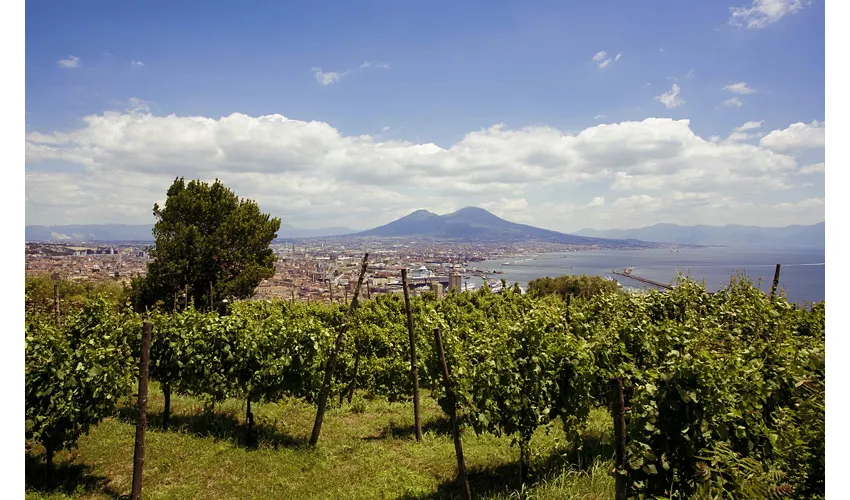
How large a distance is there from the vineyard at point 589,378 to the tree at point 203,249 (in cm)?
1197

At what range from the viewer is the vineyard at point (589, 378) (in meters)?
4.18

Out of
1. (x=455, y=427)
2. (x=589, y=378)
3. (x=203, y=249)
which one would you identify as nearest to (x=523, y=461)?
(x=455, y=427)

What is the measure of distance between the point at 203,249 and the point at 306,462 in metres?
17.6

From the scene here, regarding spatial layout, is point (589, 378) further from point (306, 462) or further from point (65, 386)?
point (65, 386)

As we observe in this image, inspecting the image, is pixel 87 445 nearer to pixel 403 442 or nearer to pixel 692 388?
pixel 403 442

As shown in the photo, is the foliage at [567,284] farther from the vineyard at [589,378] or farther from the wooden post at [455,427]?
the wooden post at [455,427]

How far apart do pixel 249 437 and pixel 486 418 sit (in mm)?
5379

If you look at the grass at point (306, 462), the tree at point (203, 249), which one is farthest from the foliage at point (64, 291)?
the grass at point (306, 462)

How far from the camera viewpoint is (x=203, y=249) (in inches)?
854

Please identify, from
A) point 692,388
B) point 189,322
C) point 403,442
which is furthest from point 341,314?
point 692,388

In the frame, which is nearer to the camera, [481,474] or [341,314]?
[481,474]

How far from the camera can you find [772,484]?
358 centimetres

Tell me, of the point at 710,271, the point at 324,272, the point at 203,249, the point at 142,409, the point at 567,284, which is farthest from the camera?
the point at 710,271

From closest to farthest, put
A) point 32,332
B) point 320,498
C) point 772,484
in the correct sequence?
1. point 772,484
2. point 320,498
3. point 32,332
